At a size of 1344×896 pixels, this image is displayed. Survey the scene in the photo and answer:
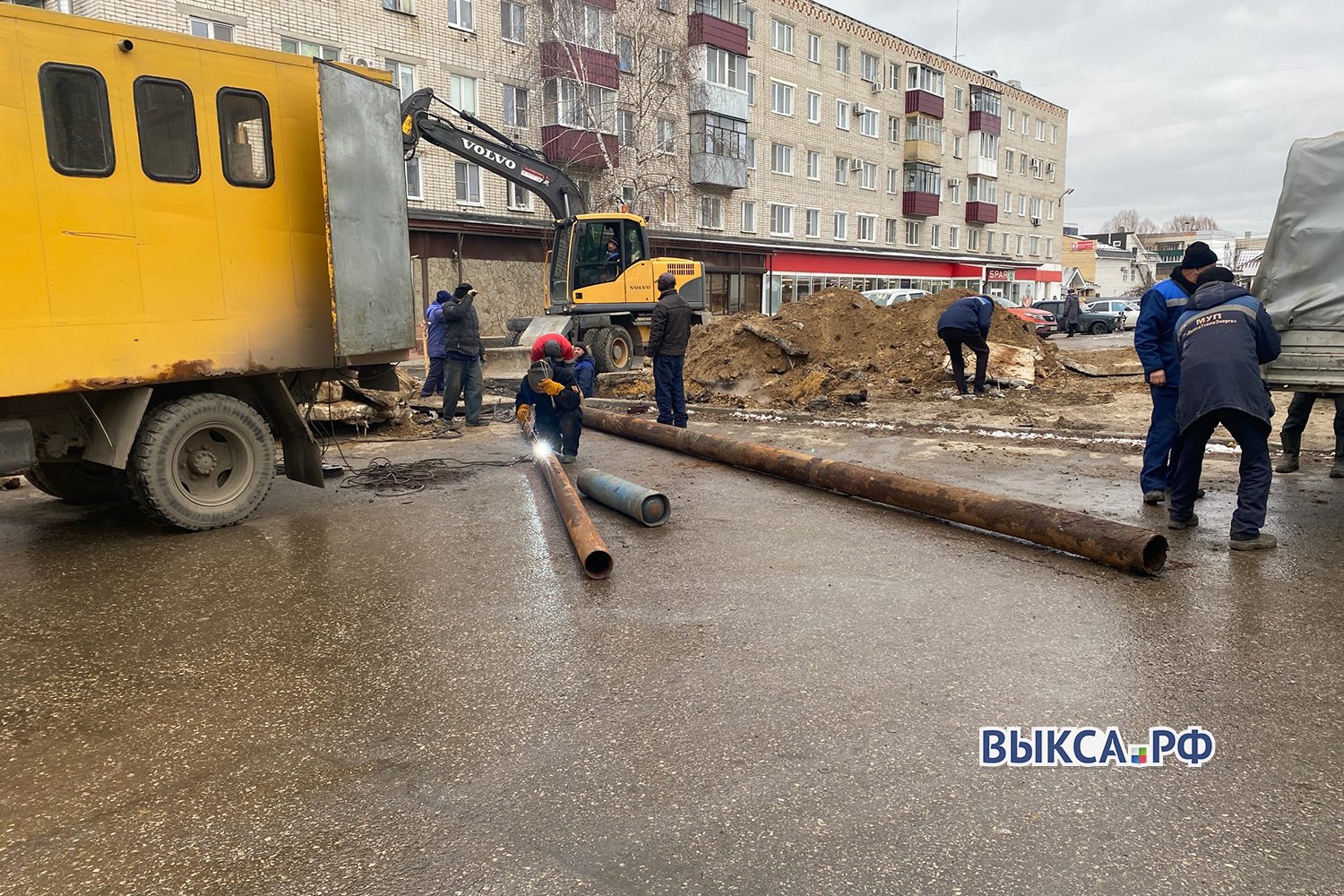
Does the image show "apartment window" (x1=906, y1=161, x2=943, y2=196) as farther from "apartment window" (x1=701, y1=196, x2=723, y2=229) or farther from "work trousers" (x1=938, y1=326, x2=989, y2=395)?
"work trousers" (x1=938, y1=326, x2=989, y2=395)

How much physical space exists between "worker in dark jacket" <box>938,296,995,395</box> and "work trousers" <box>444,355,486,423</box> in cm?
753

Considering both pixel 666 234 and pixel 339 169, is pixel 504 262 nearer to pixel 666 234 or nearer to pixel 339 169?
pixel 666 234

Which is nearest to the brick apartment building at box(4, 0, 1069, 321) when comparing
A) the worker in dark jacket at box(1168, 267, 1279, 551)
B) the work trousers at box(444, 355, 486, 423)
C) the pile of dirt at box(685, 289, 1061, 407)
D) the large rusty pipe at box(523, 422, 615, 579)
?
the pile of dirt at box(685, 289, 1061, 407)

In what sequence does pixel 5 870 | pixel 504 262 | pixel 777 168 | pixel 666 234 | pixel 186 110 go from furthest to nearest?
pixel 777 168
pixel 666 234
pixel 504 262
pixel 186 110
pixel 5 870

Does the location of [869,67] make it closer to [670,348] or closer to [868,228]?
[868,228]

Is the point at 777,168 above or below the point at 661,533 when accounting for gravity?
above

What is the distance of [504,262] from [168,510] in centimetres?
2211

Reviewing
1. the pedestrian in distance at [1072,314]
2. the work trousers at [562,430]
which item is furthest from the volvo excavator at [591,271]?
the pedestrian in distance at [1072,314]

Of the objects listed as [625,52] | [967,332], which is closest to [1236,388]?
[967,332]

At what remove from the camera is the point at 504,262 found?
2750 cm

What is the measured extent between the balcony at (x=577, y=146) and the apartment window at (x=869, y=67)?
20.3 meters

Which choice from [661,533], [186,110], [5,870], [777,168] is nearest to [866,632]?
[661,533]

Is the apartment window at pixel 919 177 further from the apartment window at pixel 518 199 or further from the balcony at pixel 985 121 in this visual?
the apartment window at pixel 518 199

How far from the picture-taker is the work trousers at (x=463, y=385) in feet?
39.7
